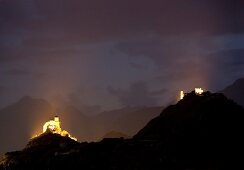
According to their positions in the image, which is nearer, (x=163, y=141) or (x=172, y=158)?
(x=172, y=158)

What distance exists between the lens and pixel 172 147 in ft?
350

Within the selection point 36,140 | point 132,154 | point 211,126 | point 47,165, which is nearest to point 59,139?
point 36,140

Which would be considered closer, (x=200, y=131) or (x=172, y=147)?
(x=172, y=147)

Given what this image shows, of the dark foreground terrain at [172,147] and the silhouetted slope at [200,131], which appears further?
the silhouetted slope at [200,131]

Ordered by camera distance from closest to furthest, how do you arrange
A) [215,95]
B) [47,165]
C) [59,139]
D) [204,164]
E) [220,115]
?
1. [204,164]
2. [47,165]
3. [220,115]
4. [215,95]
5. [59,139]

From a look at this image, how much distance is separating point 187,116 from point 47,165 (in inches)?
1581

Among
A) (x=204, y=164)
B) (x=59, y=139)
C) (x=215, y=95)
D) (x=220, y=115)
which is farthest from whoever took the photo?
(x=59, y=139)

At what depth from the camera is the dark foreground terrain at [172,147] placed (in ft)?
336

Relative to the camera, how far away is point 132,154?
104938mm

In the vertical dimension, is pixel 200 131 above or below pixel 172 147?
above

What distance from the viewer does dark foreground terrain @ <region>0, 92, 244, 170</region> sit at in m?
102

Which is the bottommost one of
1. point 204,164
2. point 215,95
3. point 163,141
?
point 204,164

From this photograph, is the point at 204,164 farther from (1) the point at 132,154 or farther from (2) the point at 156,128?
(2) the point at 156,128

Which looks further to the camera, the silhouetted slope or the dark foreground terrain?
the silhouetted slope
